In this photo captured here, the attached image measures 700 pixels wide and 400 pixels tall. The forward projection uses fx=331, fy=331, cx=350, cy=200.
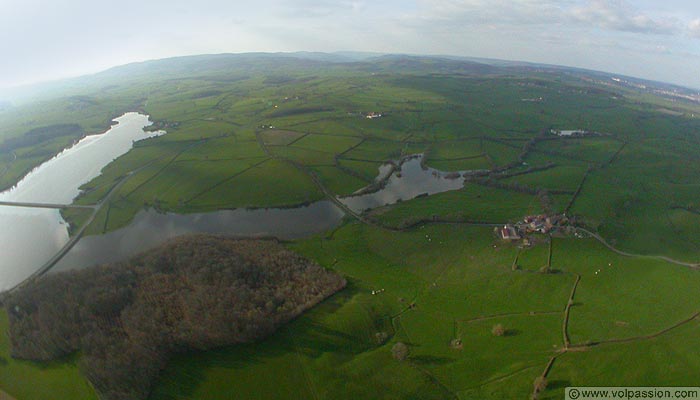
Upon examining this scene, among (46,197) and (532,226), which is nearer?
(532,226)

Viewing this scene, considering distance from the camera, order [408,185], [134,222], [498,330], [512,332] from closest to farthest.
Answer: [498,330] < [512,332] < [134,222] < [408,185]

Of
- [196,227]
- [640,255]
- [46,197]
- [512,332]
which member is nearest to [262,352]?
[512,332]

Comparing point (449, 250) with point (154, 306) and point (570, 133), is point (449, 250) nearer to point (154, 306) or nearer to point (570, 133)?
point (154, 306)

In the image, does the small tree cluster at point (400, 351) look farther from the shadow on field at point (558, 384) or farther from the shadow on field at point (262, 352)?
the shadow on field at point (558, 384)

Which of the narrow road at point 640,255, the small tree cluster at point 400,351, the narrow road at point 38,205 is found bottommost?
the small tree cluster at point 400,351

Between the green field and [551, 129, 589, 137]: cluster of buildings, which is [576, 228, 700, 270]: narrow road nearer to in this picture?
the green field

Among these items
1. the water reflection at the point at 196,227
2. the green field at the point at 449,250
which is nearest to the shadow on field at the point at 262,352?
the green field at the point at 449,250

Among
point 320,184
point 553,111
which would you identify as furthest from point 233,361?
point 553,111
